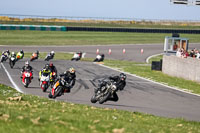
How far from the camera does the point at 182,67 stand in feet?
105

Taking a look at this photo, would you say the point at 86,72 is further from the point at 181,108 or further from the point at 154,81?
the point at 181,108

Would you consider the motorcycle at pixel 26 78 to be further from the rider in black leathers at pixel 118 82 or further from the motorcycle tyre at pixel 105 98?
the rider in black leathers at pixel 118 82

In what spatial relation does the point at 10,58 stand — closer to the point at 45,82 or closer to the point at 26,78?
the point at 26,78

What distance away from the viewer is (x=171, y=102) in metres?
20.6

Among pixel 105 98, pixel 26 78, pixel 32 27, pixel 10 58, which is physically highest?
pixel 32 27

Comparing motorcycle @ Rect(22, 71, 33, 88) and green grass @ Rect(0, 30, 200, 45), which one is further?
green grass @ Rect(0, 30, 200, 45)

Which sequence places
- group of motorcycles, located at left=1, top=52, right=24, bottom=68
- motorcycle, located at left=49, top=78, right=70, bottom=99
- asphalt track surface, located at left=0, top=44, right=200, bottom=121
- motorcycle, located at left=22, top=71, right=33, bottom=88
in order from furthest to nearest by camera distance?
group of motorcycles, located at left=1, top=52, right=24, bottom=68
motorcycle, located at left=22, top=71, right=33, bottom=88
motorcycle, located at left=49, top=78, right=70, bottom=99
asphalt track surface, located at left=0, top=44, right=200, bottom=121

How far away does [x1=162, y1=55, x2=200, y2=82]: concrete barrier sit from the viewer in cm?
2986

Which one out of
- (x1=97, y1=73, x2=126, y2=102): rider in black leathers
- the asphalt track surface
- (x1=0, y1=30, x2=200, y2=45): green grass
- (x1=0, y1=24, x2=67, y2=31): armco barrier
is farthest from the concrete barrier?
(x1=0, y1=24, x2=67, y2=31): armco barrier

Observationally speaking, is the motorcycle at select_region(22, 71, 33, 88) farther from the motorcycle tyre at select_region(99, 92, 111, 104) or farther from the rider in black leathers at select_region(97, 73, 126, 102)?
the rider in black leathers at select_region(97, 73, 126, 102)

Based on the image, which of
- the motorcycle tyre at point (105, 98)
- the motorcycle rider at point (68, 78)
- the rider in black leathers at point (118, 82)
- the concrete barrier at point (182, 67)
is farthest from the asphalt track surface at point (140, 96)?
the concrete barrier at point (182, 67)

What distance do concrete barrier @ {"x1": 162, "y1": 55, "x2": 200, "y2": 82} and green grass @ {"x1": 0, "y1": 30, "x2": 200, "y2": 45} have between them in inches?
1352

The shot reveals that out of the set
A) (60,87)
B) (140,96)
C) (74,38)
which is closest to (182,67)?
(140,96)

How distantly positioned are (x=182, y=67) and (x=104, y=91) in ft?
49.5
